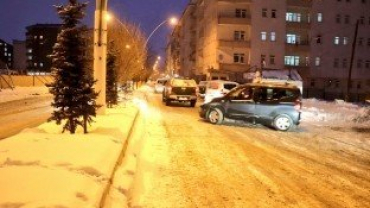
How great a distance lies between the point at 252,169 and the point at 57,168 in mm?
4207

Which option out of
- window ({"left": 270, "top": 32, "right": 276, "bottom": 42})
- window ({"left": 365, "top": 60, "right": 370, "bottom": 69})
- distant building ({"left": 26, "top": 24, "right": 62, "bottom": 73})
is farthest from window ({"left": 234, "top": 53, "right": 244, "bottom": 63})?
distant building ({"left": 26, "top": 24, "right": 62, "bottom": 73})

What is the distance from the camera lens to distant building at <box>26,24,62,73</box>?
472 ft

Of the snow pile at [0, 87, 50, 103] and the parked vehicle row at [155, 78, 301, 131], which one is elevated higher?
the parked vehicle row at [155, 78, 301, 131]

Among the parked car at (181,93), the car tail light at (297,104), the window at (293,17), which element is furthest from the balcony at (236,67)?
the car tail light at (297,104)

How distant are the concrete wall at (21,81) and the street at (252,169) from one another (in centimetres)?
3655

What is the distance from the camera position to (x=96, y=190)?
22.3ft

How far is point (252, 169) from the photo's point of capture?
398 inches

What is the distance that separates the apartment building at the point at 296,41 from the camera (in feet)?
214

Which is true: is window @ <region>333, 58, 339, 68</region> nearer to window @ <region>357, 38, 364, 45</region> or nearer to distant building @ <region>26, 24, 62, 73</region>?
window @ <region>357, 38, 364, 45</region>

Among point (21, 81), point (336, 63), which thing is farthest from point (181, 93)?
point (336, 63)

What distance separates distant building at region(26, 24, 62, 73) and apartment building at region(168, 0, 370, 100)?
269ft

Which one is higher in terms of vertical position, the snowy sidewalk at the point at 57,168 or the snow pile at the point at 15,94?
the snowy sidewalk at the point at 57,168

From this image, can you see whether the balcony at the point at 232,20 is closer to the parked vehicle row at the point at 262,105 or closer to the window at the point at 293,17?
the window at the point at 293,17

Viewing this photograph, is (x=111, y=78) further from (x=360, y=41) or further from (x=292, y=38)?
(x=360, y=41)
